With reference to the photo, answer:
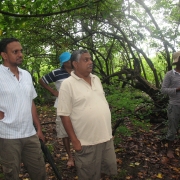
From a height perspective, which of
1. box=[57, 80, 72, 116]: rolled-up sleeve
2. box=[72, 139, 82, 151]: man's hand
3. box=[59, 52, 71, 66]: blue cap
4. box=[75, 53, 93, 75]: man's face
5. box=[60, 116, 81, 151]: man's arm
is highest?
box=[59, 52, 71, 66]: blue cap

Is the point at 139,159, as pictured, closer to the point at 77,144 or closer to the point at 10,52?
the point at 77,144

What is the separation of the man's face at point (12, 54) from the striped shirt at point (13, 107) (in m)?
0.10

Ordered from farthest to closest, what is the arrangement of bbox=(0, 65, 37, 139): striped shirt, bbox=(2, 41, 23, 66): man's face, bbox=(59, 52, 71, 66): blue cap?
bbox=(59, 52, 71, 66): blue cap → bbox=(2, 41, 23, 66): man's face → bbox=(0, 65, 37, 139): striped shirt

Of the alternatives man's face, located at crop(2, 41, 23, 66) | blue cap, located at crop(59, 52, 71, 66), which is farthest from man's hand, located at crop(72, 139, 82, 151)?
blue cap, located at crop(59, 52, 71, 66)

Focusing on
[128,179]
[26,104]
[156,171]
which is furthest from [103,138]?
[156,171]

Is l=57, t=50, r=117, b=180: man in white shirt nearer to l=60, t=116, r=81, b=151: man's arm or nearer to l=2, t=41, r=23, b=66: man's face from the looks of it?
l=60, t=116, r=81, b=151: man's arm

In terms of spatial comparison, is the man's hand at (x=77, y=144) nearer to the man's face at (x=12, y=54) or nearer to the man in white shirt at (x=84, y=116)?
the man in white shirt at (x=84, y=116)

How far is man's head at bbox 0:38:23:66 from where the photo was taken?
270 centimetres

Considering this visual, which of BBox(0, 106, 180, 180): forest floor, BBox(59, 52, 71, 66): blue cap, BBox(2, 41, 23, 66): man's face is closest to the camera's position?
BBox(2, 41, 23, 66): man's face

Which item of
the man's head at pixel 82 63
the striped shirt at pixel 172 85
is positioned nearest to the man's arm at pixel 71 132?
the man's head at pixel 82 63

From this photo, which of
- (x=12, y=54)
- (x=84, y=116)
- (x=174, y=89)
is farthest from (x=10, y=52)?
(x=174, y=89)

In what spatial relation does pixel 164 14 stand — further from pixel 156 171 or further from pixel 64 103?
pixel 64 103

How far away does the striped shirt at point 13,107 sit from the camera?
102 inches

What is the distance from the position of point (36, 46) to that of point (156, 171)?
22.7 feet
